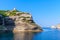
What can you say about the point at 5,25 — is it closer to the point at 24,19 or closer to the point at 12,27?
the point at 12,27

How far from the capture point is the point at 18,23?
182 meters

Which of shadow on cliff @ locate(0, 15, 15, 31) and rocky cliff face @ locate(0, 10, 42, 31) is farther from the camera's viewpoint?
rocky cliff face @ locate(0, 10, 42, 31)

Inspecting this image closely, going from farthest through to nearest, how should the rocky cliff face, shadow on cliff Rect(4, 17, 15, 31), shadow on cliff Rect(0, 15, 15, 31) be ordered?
1. the rocky cliff face
2. shadow on cliff Rect(4, 17, 15, 31)
3. shadow on cliff Rect(0, 15, 15, 31)

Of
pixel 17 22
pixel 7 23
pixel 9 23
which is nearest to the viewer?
pixel 7 23

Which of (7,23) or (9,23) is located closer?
(7,23)

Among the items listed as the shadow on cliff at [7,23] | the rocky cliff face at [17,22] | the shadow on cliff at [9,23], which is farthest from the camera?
the rocky cliff face at [17,22]

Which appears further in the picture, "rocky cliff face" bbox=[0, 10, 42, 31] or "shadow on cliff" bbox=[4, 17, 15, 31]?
"rocky cliff face" bbox=[0, 10, 42, 31]

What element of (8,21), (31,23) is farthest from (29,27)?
(8,21)

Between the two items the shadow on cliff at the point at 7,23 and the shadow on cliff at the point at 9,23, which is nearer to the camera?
the shadow on cliff at the point at 7,23

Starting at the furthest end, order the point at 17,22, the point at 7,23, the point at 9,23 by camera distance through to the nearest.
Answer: the point at 17,22 → the point at 9,23 → the point at 7,23

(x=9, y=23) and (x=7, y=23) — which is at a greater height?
(x=7, y=23)

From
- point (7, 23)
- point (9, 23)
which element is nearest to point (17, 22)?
point (9, 23)

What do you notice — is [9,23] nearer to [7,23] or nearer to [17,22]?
[7,23]

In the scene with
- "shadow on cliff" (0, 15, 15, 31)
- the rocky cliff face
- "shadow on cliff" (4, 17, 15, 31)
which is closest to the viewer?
"shadow on cliff" (0, 15, 15, 31)
